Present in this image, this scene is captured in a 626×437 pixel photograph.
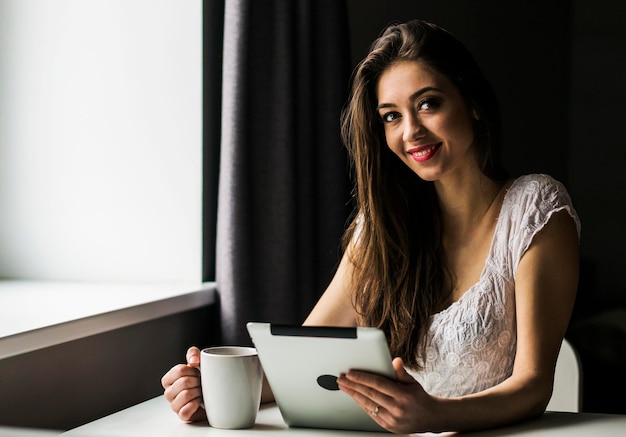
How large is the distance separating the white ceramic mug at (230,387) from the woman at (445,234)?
0.57ft

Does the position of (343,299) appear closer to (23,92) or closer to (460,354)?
(460,354)

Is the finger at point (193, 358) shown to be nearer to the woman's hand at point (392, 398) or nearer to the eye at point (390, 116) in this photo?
the woman's hand at point (392, 398)

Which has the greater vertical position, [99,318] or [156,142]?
[156,142]

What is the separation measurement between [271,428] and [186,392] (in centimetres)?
13

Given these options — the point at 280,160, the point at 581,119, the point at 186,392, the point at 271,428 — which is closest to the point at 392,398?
the point at 271,428

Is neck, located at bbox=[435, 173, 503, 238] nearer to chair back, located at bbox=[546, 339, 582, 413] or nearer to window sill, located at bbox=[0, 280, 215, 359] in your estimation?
chair back, located at bbox=[546, 339, 582, 413]

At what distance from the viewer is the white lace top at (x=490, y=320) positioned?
1568 mm

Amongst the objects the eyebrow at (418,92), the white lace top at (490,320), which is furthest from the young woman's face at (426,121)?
the white lace top at (490,320)

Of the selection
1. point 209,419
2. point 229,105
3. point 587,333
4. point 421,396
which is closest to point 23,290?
point 229,105

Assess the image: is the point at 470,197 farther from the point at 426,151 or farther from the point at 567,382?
the point at 567,382

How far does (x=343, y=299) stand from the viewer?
5.76 ft

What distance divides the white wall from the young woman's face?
0.66 meters

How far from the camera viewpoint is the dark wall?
2404 millimetres

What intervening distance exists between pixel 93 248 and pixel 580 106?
4.45 ft
